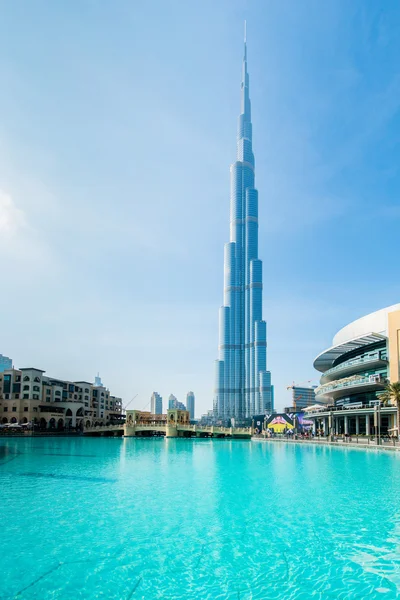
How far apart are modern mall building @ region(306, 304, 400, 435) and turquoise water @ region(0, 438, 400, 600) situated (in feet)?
120

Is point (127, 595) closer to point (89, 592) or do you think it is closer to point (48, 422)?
point (89, 592)

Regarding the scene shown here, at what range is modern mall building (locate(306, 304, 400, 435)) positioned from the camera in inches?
2665

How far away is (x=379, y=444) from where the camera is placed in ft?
180

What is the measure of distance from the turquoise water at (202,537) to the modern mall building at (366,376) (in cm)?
3671

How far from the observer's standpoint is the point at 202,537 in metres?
18.5

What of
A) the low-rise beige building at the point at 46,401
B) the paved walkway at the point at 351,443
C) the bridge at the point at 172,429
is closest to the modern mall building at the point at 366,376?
the paved walkway at the point at 351,443

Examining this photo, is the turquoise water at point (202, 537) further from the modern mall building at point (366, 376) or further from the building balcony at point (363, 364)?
the building balcony at point (363, 364)

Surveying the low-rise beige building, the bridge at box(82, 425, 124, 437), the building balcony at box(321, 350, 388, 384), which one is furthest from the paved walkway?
the low-rise beige building

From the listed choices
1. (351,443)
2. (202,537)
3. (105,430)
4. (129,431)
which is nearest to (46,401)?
(105,430)

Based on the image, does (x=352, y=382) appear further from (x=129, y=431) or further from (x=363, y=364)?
(x=129, y=431)

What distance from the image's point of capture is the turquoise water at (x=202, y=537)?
13633 millimetres

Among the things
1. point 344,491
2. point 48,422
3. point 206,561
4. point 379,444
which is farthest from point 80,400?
point 206,561

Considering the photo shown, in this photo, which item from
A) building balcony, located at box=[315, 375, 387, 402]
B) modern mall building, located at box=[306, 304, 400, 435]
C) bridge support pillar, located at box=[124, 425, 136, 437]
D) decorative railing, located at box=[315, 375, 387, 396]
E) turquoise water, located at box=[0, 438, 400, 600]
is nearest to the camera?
turquoise water, located at box=[0, 438, 400, 600]

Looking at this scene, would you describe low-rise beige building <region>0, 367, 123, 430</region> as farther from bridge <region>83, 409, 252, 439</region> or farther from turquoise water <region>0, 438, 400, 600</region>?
turquoise water <region>0, 438, 400, 600</region>
